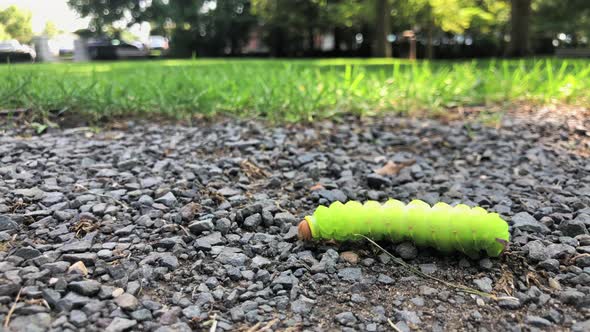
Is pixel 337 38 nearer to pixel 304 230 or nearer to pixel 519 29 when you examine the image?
pixel 519 29

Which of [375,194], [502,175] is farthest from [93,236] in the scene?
[502,175]

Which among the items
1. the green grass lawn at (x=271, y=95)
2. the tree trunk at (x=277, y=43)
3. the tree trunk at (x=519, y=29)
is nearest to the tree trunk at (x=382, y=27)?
the tree trunk at (x=519, y=29)

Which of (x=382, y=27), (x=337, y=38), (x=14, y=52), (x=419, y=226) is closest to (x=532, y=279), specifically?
(x=419, y=226)

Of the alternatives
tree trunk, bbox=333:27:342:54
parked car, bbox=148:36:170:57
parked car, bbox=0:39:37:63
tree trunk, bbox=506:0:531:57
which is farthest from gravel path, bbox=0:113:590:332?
parked car, bbox=148:36:170:57

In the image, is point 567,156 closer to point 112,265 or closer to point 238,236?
point 238,236

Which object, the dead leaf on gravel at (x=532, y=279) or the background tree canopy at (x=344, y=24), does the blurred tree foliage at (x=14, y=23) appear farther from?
the background tree canopy at (x=344, y=24)

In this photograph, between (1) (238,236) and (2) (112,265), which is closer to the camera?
(2) (112,265)
